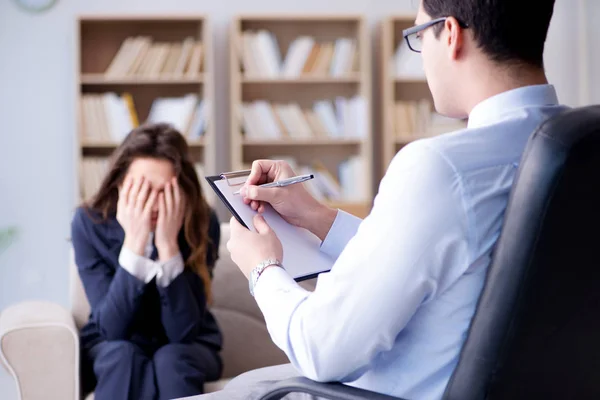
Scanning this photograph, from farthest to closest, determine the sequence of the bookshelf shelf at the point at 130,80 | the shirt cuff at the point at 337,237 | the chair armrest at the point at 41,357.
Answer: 1. the bookshelf shelf at the point at 130,80
2. the chair armrest at the point at 41,357
3. the shirt cuff at the point at 337,237

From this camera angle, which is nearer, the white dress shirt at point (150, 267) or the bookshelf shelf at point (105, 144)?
the white dress shirt at point (150, 267)

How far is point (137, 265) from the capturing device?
2125mm

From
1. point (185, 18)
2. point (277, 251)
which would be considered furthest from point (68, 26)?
point (277, 251)

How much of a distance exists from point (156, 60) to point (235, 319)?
238 cm

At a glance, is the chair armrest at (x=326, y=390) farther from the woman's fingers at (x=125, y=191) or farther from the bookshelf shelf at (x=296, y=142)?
the bookshelf shelf at (x=296, y=142)

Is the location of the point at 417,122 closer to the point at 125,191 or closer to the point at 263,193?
the point at 125,191

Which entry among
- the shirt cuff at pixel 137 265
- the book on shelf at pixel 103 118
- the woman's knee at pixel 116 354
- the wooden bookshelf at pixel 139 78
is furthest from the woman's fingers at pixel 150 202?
the book on shelf at pixel 103 118

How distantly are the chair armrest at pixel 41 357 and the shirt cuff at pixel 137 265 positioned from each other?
218 millimetres

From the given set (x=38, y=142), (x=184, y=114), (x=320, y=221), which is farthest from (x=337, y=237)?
(x=38, y=142)

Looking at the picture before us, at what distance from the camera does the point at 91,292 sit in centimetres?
218

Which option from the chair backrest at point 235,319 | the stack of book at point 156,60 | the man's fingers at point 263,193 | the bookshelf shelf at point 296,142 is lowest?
the chair backrest at point 235,319

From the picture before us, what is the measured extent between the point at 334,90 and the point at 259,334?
8.64 ft

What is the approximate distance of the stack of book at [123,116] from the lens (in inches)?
173

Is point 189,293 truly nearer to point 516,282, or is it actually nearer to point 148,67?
point 516,282
